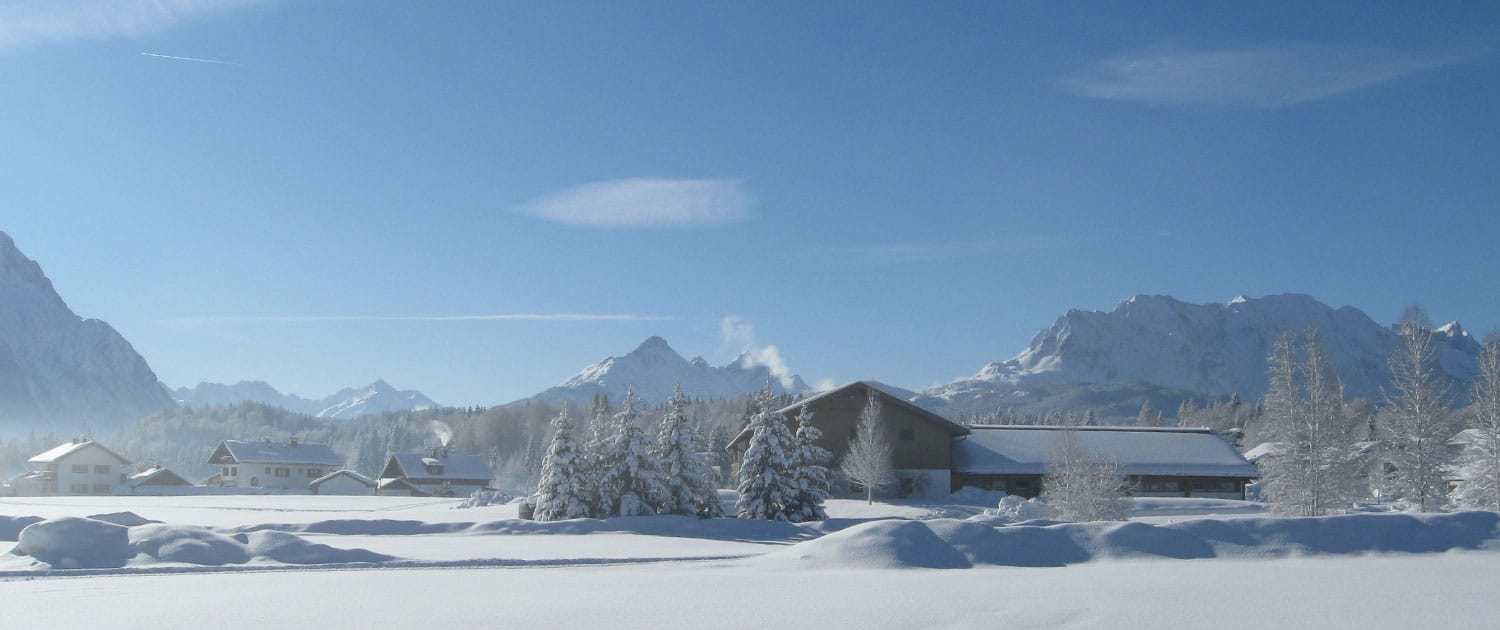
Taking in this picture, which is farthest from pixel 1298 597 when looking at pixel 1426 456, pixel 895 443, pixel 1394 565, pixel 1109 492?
pixel 895 443

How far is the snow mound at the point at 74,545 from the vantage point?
62.5 feet

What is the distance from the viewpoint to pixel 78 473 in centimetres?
9394

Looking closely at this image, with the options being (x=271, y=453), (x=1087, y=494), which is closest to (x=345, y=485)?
(x=271, y=453)

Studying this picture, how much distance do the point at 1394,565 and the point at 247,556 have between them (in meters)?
20.9

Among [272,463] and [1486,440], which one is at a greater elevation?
[1486,440]

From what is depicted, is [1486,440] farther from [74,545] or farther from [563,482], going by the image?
[74,545]

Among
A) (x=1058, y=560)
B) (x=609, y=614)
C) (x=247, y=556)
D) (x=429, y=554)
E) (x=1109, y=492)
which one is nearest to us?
(x=609, y=614)

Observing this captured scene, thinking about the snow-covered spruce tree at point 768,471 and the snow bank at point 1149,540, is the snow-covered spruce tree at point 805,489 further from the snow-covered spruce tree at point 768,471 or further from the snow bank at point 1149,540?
the snow bank at point 1149,540

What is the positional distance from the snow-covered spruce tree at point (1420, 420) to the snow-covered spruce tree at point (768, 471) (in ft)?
74.8

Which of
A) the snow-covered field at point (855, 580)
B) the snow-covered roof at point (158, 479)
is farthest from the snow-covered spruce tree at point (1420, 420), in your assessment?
the snow-covered roof at point (158, 479)

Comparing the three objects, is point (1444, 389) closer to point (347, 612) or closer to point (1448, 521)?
point (1448, 521)

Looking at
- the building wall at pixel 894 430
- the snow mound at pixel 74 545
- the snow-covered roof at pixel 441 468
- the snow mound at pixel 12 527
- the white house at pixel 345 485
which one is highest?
the building wall at pixel 894 430

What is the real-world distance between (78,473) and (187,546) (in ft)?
294

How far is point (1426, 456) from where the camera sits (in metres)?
37.9
